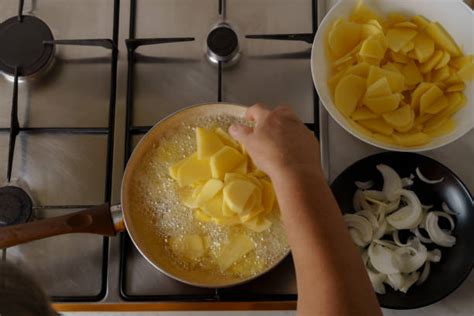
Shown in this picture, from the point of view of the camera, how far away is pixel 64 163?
2.82 ft

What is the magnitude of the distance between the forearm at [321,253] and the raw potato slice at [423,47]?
280mm

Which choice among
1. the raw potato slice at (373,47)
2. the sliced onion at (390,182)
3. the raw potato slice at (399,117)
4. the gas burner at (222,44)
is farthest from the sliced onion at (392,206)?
the gas burner at (222,44)

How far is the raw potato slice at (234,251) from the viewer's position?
76cm

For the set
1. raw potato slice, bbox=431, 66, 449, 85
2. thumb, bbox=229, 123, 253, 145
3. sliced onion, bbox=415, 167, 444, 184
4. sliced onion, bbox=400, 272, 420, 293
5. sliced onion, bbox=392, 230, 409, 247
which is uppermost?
raw potato slice, bbox=431, 66, 449, 85

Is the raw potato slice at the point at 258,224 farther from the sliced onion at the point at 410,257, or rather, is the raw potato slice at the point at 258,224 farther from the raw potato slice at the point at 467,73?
the raw potato slice at the point at 467,73

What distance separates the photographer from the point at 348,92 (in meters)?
0.80

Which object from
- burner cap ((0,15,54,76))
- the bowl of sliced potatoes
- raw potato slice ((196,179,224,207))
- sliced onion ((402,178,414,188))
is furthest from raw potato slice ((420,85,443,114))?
burner cap ((0,15,54,76))

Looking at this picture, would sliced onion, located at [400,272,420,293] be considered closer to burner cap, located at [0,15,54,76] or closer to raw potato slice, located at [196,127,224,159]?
raw potato slice, located at [196,127,224,159]

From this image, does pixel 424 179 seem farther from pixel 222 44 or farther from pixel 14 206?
pixel 14 206

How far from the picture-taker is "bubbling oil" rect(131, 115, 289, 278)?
766 millimetres

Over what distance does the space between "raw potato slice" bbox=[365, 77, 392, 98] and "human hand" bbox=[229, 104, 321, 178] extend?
13 centimetres

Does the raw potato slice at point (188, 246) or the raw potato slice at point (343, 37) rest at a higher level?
the raw potato slice at point (343, 37)

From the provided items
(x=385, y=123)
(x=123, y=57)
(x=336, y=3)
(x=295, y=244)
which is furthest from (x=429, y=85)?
(x=123, y=57)

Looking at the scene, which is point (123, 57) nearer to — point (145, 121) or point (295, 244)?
point (145, 121)
